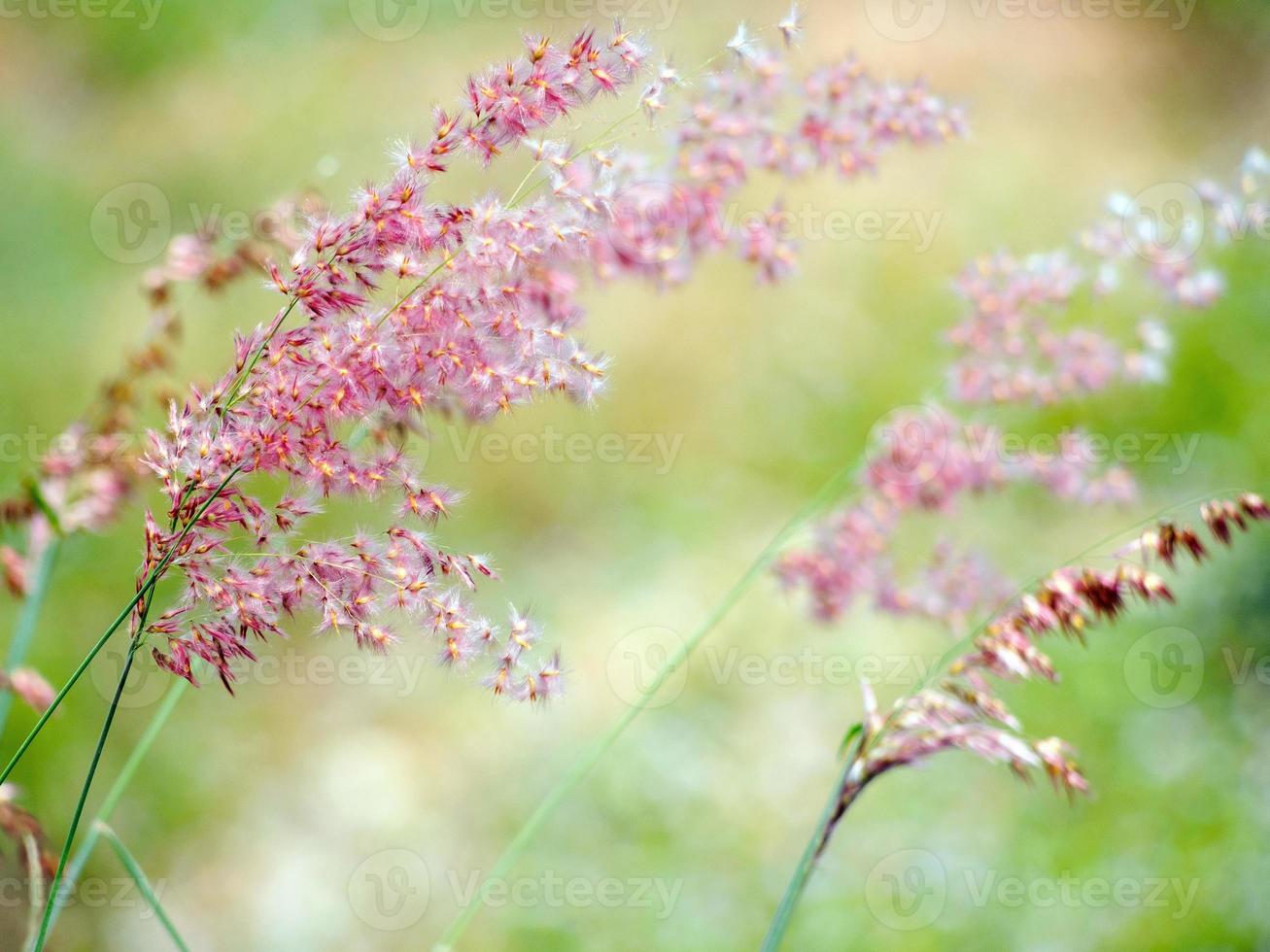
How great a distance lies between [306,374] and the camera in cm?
60

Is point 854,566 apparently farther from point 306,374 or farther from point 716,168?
point 306,374

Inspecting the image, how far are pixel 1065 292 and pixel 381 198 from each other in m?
0.76

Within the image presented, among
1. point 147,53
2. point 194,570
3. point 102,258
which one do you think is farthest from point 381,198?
point 147,53
